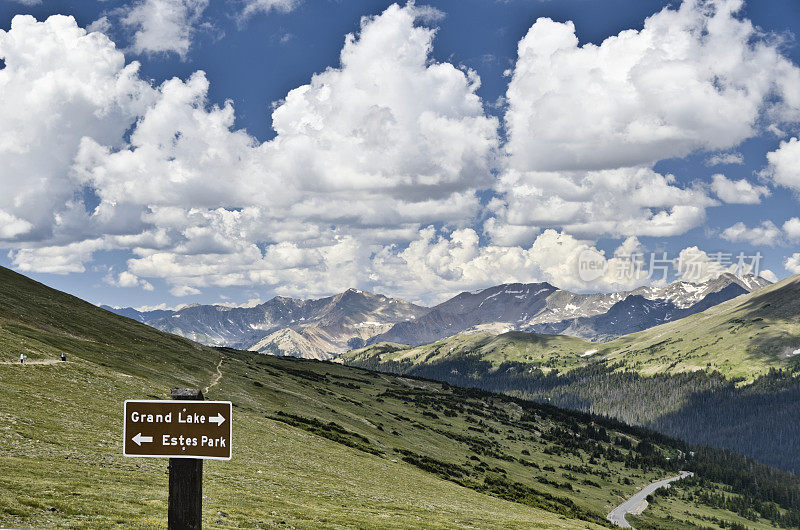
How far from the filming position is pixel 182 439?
1317 centimetres

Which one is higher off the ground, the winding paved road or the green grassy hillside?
the green grassy hillside

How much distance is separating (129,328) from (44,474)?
12663cm

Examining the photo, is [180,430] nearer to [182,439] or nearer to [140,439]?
[182,439]

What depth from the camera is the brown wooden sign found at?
515 inches

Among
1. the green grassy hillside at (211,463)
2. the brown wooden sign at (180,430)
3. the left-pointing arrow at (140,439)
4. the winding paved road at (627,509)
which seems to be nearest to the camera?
the brown wooden sign at (180,430)

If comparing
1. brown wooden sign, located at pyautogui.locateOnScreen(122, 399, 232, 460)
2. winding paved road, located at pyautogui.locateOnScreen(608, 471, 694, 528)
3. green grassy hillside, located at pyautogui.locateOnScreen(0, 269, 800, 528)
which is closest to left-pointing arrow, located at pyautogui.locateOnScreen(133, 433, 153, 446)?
brown wooden sign, located at pyautogui.locateOnScreen(122, 399, 232, 460)

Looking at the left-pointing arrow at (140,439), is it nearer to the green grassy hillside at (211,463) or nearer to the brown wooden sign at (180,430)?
the brown wooden sign at (180,430)

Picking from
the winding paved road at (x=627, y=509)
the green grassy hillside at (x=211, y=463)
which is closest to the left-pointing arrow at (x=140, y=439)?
the green grassy hillside at (x=211, y=463)

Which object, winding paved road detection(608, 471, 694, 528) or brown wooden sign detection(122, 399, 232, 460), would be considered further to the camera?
winding paved road detection(608, 471, 694, 528)

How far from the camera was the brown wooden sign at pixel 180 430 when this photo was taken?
13070 millimetres

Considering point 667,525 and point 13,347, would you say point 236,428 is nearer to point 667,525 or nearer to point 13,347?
point 13,347

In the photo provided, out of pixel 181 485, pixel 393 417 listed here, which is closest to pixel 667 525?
pixel 393 417

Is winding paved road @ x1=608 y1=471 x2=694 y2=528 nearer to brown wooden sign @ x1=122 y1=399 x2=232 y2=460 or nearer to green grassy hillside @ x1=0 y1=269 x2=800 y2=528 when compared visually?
green grassy hillside @ x1=0 y1=269 x2=800 y2=528

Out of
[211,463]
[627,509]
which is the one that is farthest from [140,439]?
[627,509]
